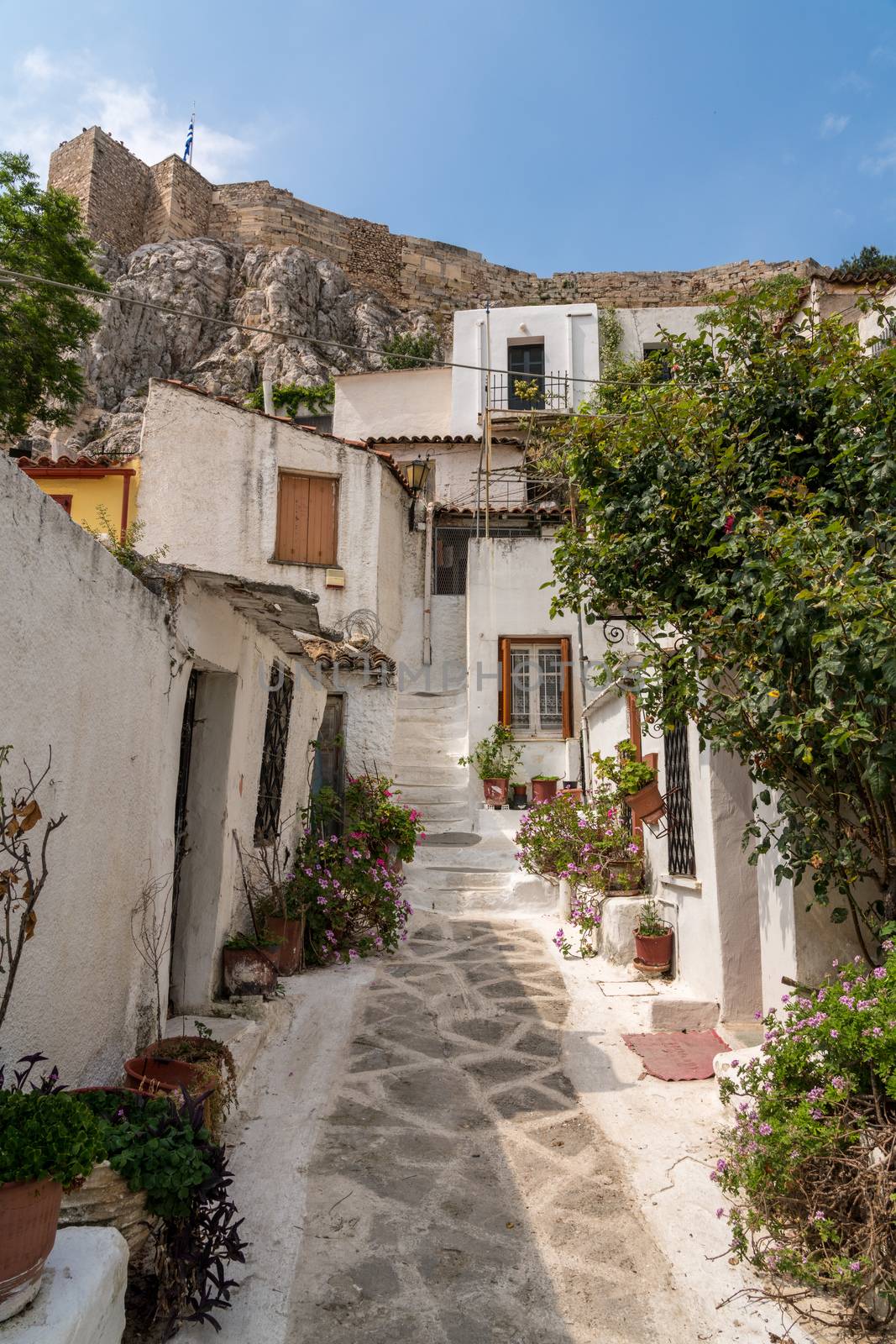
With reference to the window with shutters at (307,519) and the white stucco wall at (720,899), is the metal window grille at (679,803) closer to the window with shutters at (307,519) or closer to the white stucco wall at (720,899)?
the white stucco wall at (720,899)

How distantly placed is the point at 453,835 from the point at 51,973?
30.8ft

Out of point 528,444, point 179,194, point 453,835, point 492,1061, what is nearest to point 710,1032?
point 492,1061

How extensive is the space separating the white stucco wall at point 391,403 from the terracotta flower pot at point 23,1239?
64.7ft

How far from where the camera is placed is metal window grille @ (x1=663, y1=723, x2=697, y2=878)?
6.82m

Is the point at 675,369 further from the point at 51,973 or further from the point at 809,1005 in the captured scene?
the point at 51,973

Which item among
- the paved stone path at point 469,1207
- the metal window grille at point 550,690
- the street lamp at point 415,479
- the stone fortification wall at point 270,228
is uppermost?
the stone fortification wall at point 270,228

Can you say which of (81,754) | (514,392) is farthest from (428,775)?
(81,754)

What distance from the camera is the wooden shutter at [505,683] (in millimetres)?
14297

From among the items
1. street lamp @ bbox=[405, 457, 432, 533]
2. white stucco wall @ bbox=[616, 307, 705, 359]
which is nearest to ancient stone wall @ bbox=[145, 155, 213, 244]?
white stucco wall @ bbox=[616, 307, 705, 359]

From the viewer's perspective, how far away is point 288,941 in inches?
276

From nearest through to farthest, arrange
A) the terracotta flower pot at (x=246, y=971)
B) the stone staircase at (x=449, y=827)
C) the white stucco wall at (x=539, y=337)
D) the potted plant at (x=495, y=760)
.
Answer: the terracotta flower pot at (x=246, y=971) < the stone staircase at (x=449, y=827) < the potted plant at (x=495, y=760) < the white stucco wall at (x=539, y=337)

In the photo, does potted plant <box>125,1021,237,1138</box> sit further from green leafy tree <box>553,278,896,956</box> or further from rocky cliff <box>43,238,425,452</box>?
rocky cliff <box>43,238,425,452</box>

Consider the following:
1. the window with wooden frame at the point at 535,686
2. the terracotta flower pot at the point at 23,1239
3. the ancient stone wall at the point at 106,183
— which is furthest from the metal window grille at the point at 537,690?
the ancient stone wall at the point at 106,183

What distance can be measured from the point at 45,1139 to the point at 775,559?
12.5 ft
